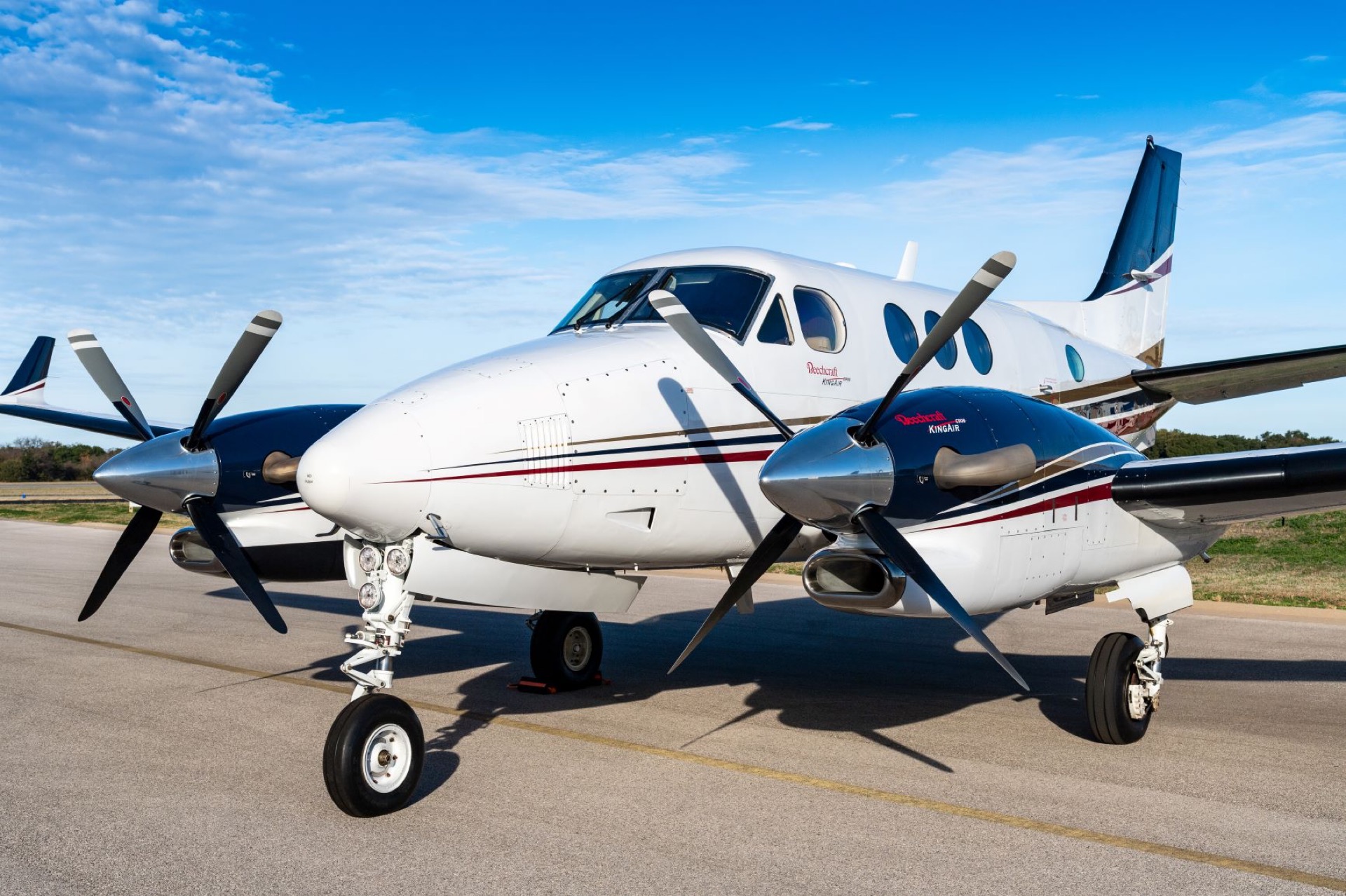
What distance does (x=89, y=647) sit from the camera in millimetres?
11625

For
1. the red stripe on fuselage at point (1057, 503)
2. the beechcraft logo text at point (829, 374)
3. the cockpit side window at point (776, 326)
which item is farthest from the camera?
the beechcraft logo text at point (829, 374)

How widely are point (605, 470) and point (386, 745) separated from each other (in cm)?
210

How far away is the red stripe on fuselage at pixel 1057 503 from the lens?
673 centimetres

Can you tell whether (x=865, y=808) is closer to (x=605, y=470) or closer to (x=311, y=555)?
(x=605, y=470)

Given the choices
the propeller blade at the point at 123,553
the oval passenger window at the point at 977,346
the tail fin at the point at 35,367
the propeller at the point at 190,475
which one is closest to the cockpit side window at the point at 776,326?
the oval passenger window at the point at 977,346

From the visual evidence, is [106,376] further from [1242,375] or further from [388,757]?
[1242,375]

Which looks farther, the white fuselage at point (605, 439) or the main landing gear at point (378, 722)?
the white fuselage at point (605, 439)

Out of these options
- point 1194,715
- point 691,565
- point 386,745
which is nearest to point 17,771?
point 386,745

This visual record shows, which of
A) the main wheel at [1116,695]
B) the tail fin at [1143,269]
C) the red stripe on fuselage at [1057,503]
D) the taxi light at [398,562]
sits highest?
the tail fin at [1143,269]

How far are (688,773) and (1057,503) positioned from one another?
9.52 ft

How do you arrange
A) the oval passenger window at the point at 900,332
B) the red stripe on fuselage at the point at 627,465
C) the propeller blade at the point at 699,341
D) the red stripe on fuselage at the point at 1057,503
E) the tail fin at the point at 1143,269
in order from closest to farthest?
the red stripe on fuselage at the point at 627,465 < the red stripe on fuselage at the point at 1057,503 < the propeller blade at the point at 699,341 < the oval passenger window at the point at 900,332 < the tail fin at the point at 1143,269

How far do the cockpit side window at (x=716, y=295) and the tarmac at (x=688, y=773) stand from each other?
298 centimetres

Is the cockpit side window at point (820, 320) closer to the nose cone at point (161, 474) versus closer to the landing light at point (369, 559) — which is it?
the landing light at point (369, 559)

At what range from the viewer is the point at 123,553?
8.59m
